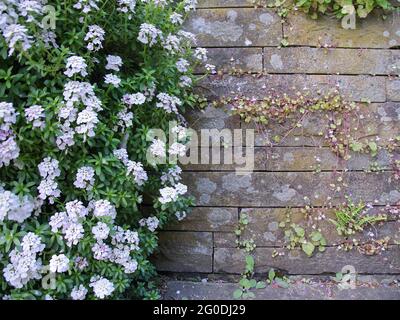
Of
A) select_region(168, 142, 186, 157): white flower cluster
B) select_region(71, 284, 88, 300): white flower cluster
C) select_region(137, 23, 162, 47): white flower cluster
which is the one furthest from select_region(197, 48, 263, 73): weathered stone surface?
select_region(71, 284, 88, 300): white flower cluster

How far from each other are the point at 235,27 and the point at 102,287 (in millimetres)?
1524

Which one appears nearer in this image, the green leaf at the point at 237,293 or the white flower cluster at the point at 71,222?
the white flower cluster at the point at 71,222

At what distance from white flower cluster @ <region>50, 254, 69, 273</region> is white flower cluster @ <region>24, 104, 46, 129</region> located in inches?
20.1

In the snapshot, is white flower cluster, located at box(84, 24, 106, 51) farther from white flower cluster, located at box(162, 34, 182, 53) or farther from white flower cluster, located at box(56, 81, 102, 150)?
white flower cluster, located at box(162, 34, 182, 53)

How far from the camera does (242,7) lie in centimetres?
228

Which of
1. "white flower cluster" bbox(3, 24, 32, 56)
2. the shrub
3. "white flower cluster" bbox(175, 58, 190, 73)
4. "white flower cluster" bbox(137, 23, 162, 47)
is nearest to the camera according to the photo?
"white flower cluster" bbox(3, 24, 32, 56)

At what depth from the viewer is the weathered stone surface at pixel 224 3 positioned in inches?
89.6

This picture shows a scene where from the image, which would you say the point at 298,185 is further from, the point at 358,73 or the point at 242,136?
the point at 358,73

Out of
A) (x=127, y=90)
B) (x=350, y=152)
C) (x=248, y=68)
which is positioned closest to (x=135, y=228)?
(x=127, y=90)

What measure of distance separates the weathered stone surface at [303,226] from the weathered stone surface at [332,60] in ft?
2.57

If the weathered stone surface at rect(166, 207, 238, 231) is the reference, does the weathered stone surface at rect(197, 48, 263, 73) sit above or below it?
above

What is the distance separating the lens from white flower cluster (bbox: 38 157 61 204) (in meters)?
1.62

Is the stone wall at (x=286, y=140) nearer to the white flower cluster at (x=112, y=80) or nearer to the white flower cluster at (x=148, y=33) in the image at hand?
the white flower cluster at (x=148, y=33)
